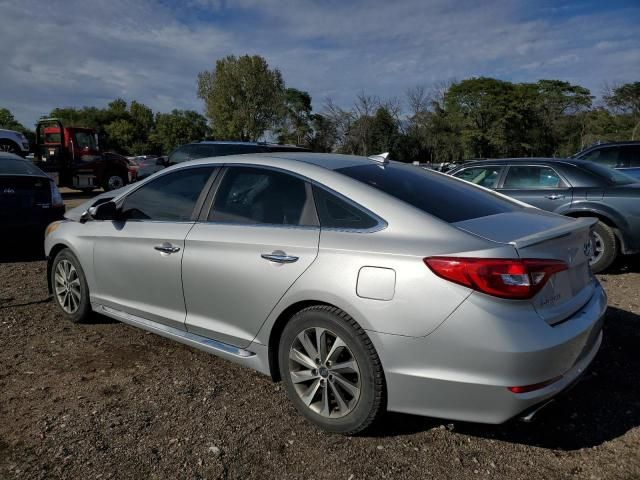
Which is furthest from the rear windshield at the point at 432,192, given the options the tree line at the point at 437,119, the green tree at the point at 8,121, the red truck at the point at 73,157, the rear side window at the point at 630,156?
the green tree at the point at 8,121

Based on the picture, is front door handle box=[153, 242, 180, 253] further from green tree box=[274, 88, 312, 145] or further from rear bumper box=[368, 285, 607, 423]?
green tree box=[274, 88, 312, 145]

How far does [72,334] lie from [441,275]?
131 inches

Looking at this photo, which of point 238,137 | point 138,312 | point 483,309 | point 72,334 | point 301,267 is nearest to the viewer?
point 483,309

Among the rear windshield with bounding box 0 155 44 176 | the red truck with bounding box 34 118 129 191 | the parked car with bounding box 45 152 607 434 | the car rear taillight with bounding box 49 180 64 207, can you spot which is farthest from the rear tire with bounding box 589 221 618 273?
the red truck with bounding box 34 118 129 191

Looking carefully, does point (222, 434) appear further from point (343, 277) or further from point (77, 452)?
point (343, 277)

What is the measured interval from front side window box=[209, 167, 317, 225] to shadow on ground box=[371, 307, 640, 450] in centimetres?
131

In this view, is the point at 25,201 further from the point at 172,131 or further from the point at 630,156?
the point at 172,131

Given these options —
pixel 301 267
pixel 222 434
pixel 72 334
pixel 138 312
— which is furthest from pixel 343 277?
pixel 72 334

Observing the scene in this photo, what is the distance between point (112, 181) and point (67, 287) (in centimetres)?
1475

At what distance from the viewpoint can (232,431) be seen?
2.90 m

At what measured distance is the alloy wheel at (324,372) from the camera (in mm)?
2725

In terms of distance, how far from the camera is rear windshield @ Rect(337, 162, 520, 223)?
2896 millimetres

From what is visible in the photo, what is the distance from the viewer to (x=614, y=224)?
634cm

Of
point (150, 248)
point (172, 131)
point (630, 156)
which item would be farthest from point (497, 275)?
point (172, 131)
